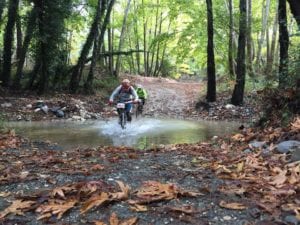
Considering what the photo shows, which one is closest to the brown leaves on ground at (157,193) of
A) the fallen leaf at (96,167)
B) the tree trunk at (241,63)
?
the fallen leaf at (96,167)

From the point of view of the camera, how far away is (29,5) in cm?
2086

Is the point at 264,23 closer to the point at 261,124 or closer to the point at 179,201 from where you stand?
the point at 261,124

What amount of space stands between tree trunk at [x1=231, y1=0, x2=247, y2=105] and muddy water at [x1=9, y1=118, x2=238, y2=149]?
4.48 meters

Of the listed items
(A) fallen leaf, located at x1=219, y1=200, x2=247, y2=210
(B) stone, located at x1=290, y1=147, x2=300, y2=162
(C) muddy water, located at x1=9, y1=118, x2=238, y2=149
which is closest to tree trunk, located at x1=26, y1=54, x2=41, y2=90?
(C) muddy water, located at x1=9, y1=118, x2=238, y2=149

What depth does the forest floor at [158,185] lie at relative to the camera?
4383mm

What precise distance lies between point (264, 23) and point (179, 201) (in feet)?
76.1

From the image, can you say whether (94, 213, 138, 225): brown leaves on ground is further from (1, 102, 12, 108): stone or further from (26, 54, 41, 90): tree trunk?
(26, 54, 41, 90): tree trunk

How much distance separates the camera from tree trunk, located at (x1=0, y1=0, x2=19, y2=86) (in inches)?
808

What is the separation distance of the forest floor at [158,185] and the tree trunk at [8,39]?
13.3 m

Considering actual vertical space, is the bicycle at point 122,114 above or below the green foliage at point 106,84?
below

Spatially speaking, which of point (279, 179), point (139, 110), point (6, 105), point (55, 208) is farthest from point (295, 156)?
point (6, 105)

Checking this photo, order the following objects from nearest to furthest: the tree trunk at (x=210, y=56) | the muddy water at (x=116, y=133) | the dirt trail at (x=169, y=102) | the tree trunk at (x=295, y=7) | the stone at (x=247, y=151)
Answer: the stone at (x=247, y=151) < the tree trunk at (x=295, y=7) < the muddy water at (x=116, y=133) < the tree trunk at (x=210, y=56) < the dirt trail at (x=169, y=102)

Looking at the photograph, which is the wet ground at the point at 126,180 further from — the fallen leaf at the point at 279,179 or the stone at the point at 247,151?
the stone at the point at 247,151

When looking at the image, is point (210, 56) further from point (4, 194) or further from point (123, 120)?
point (4, 194)
